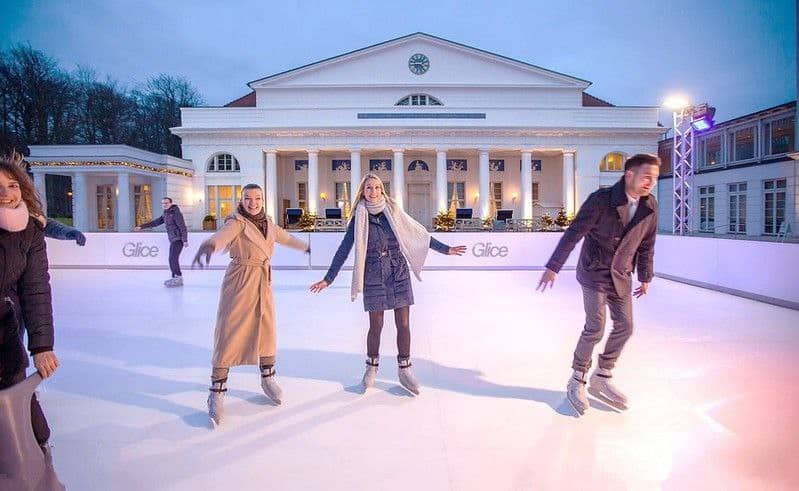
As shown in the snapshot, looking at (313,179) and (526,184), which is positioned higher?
(313,179)

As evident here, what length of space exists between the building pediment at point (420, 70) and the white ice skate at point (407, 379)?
1274 inches

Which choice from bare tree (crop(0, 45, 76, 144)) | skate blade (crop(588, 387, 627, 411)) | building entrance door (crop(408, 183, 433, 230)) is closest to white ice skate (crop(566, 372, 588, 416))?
skate blade (crop(588, 387, 627, 411))

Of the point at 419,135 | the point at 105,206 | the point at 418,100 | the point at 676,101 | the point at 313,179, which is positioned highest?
the point at 418,100

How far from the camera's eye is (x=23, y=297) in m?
2.58

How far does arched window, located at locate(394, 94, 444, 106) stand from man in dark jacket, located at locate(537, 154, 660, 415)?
32.2 metres

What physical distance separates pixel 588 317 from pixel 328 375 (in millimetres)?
2426

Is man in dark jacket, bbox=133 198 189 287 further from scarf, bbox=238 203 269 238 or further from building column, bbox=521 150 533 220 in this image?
building column, bbox=521 150 533 220

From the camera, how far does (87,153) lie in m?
26.0

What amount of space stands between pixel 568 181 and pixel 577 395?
30.4m

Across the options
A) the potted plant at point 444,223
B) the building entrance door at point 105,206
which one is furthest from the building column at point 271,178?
the potted plant at point 444,223

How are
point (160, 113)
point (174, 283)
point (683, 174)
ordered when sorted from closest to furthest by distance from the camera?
point (174, 283) → point (683, 174) → point (160, 113)

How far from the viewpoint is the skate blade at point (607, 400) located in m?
3.92

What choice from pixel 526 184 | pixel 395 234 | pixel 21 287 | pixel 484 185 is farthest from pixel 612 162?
pixel 21 287

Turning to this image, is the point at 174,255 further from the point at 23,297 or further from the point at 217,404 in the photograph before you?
the point at 23,297
